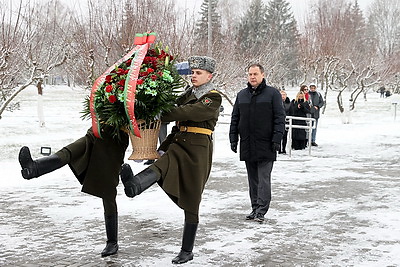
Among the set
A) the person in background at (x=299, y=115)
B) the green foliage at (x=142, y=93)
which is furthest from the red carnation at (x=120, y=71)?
the person in background at (x=299, y=115)

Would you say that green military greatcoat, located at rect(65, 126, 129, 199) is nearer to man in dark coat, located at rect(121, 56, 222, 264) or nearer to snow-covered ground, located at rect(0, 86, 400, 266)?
man in dark coat, located at rect(121, 56, 222, 264)

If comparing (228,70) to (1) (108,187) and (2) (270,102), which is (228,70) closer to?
(2) (270,102)

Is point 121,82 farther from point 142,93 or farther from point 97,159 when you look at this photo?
point 97,159

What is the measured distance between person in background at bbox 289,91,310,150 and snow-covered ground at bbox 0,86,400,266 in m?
3.17

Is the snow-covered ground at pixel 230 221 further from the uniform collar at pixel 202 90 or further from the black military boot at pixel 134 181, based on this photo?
the uniform collar at pixel 202 90

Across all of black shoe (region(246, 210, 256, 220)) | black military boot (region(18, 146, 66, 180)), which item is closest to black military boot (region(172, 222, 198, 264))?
black military boot (region(18, 146, 66, 180))

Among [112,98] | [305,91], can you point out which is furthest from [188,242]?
[305,91]

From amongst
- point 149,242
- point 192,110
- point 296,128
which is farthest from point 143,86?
point 296,128

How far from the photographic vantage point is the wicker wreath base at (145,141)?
5016 millimetres

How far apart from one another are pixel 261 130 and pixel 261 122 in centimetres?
10

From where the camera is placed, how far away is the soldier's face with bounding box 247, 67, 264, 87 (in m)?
7.37

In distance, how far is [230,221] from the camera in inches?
288

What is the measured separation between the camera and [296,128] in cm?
1617

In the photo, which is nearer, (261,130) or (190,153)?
(190,153)
